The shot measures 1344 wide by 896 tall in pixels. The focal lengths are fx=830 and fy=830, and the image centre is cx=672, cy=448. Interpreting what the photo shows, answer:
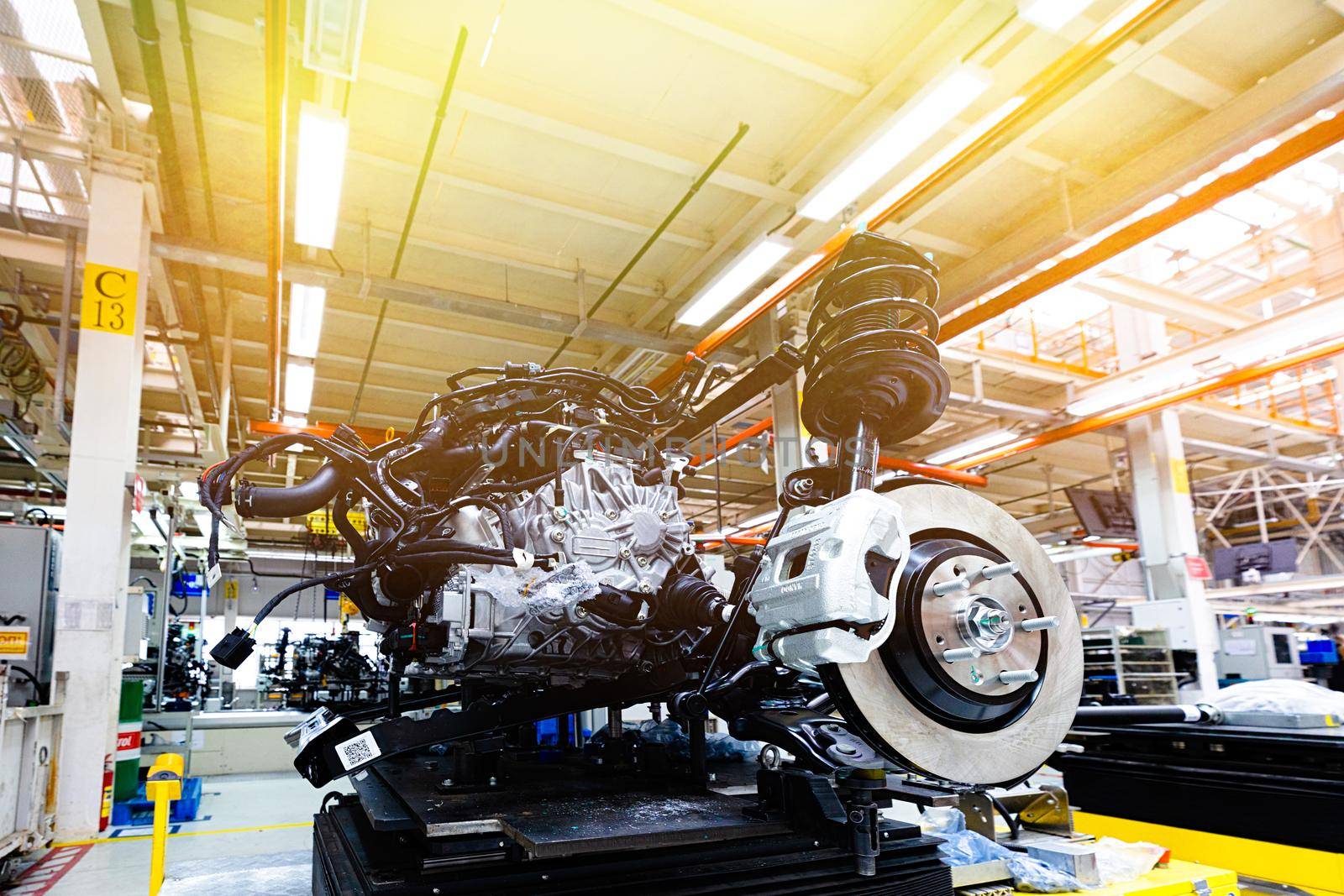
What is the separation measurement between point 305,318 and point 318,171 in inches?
83.2

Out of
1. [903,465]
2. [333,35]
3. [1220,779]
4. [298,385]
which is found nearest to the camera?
[1220,779]

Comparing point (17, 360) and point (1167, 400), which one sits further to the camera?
point (1167, 400)

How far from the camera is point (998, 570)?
1.55m

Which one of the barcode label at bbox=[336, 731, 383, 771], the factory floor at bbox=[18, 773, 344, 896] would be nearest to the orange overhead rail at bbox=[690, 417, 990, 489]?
the factory floor at bbox=[18, 773, 344, 896]

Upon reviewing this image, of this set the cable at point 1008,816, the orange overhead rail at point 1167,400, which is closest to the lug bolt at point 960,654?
the cable at point 1008,816

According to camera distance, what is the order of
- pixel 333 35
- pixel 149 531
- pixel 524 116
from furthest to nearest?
1. pixel 149 531
2. pixel 524 116
3. pixel 333 35

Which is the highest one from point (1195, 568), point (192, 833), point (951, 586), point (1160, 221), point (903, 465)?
point (1160, 221)

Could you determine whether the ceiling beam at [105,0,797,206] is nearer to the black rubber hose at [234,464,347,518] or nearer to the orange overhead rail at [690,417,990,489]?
the orange overhead rail at [690,417,990,489]

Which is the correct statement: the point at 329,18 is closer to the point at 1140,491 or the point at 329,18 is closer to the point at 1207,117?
the point at 1207,117

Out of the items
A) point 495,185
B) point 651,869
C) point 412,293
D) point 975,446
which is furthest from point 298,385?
point 975,446

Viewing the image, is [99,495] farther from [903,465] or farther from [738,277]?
[903,465]

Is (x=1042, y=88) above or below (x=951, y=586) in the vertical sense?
above

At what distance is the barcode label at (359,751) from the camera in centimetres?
246

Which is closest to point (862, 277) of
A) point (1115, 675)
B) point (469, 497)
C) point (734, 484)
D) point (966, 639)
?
point (966, 639)
